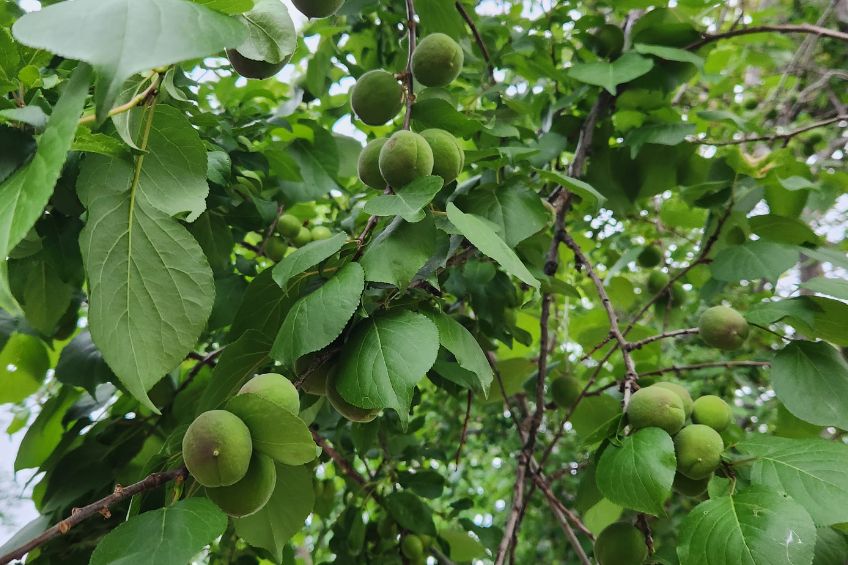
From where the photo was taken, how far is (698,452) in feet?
3.49

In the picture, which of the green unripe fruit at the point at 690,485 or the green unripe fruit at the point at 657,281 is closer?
the green unripe fruit at the point at 690,485

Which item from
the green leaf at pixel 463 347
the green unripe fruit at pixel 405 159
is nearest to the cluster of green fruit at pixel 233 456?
the green leaf at pixel 463 347

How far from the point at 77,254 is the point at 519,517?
1110 mm

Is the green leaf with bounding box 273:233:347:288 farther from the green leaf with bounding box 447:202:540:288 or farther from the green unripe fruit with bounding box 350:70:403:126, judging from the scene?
the green unripe fruit with bounding box 350:70:403:126

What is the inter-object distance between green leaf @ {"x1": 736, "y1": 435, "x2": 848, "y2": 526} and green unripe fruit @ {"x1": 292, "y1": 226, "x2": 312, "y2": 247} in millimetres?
1227

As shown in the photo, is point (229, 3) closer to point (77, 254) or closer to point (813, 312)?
point (77, 254)

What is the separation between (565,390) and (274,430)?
116 centimetres

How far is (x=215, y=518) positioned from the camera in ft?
2.63

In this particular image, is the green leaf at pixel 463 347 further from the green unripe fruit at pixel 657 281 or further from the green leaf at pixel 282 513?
the green unripe fruit at pixel 657 281

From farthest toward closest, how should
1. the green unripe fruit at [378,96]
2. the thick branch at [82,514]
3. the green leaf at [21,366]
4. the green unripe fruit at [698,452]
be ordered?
1. the green leaf at [21,366]
2. the green unripe fruit at [378,96]
3. the green unripe fruit at [698,452]
4. the thick branch at [82,514]

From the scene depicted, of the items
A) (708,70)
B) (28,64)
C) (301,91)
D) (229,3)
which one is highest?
(229,3)

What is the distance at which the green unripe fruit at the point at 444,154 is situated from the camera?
1.19 metres

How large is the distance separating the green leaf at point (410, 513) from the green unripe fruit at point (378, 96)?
1.09 metres

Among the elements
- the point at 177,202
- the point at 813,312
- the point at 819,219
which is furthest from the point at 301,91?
the point at 819,219
